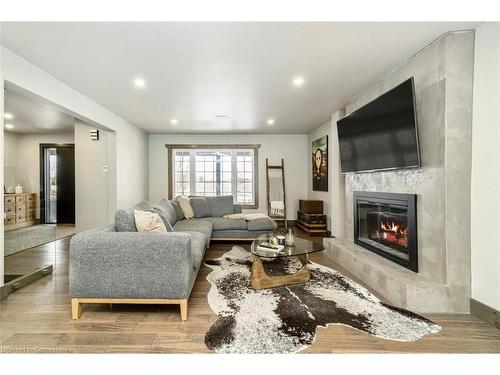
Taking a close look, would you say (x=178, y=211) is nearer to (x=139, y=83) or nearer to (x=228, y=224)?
(x=228, y=224)

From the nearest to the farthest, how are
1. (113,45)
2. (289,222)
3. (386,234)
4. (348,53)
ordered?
(113,45), (348,53), (386,234), (289,222)

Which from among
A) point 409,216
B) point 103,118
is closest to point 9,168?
point 103,118

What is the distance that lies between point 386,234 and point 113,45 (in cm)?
362

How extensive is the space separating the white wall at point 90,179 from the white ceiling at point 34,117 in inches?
18.0

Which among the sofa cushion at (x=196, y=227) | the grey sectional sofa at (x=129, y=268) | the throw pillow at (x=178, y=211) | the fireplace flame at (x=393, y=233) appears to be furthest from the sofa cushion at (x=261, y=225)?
the grey sectional sofa at (x=129, y=268)

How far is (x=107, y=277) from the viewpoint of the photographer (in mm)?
1957

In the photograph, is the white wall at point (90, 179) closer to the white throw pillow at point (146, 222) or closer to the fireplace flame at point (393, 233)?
the white throw pillow at point (146, 222)

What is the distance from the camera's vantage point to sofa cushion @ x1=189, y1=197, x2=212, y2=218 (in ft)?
16.4

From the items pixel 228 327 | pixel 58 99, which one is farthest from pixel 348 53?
pixel 58 99

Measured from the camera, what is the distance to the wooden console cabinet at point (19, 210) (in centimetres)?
274

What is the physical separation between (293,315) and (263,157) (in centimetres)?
506

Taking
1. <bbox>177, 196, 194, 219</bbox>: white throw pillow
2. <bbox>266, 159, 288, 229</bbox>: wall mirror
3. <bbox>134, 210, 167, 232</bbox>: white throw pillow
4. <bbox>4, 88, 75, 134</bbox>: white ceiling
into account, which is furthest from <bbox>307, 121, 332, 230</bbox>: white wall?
<bbox>4, 88, 75, 134</bbox>: white ceiling

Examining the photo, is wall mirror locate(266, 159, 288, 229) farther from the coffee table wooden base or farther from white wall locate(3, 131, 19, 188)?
white wall locate(3, 131, 19, 188)

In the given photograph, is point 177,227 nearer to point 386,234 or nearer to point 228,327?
point 228,327
